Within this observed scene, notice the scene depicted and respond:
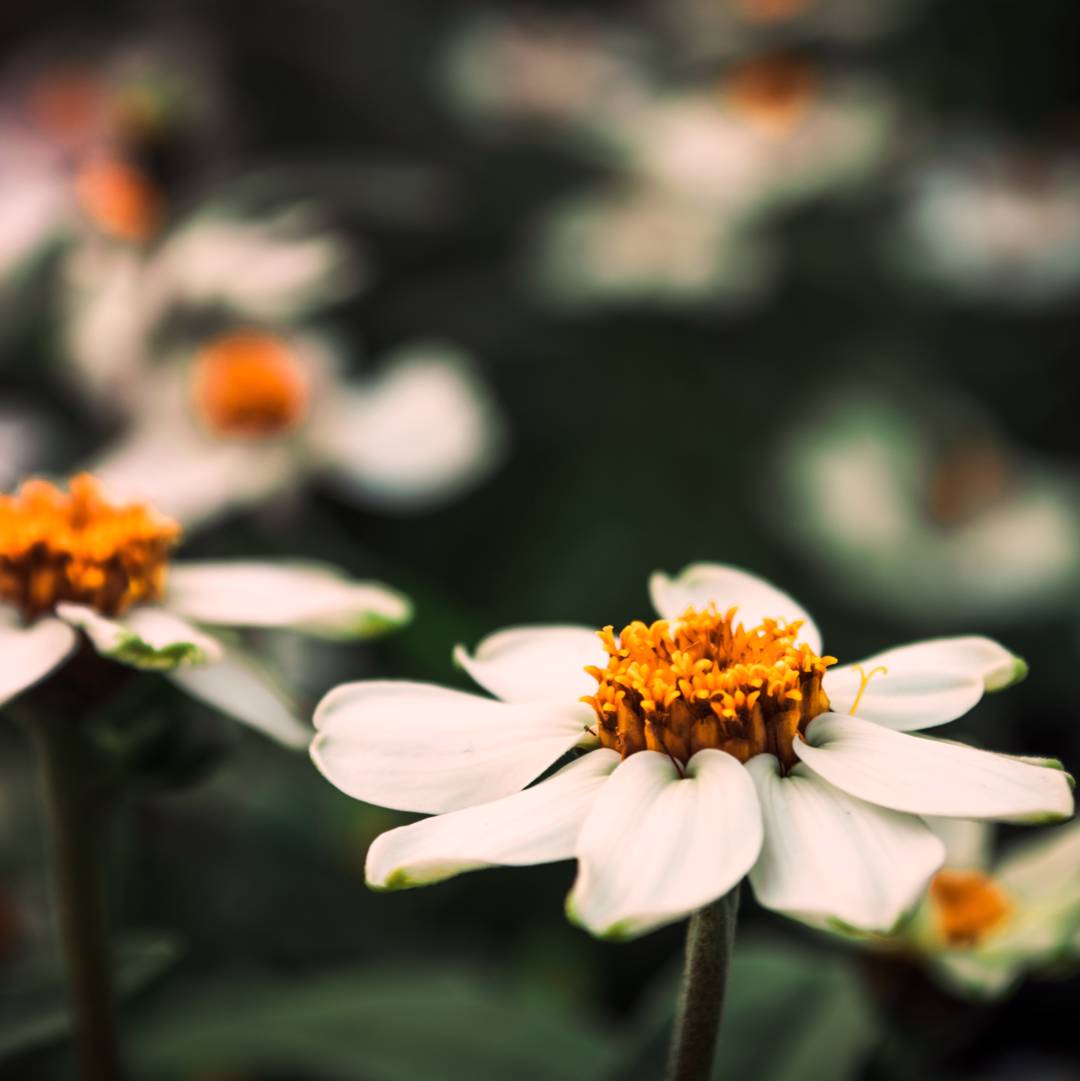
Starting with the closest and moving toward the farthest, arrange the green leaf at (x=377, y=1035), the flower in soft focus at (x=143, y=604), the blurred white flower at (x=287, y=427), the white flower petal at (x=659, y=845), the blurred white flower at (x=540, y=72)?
the white flower petal at (x=659, y=845)
the flower in soft focus at (x=143, y=604)
the green leaf at (x=377, y=1035)
the blurred white flower at (x=287, y=427)
the blurred white flower at (x=540, y=72)

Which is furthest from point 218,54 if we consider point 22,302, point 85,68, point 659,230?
point 22,302

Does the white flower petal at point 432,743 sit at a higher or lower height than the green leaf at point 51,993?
higher

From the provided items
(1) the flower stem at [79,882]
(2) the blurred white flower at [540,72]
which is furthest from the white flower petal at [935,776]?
(2) the blurred white flower at [540,72]

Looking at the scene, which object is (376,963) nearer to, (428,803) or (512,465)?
(428,803)

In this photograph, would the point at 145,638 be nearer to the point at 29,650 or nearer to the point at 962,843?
the point at 29,650

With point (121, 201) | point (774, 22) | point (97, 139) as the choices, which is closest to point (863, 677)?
point (121, 201)

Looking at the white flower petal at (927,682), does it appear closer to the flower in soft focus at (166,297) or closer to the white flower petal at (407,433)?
the white flower petal at (407,433)

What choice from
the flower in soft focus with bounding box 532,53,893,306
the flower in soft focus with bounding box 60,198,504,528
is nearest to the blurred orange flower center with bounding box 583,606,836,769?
the flower in soft focus with bounding box 60,198,504,528
